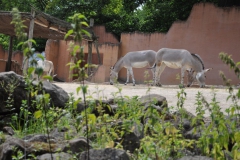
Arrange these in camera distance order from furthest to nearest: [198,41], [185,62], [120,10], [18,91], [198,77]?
1. [120,10]
2. [198,41]
3. [185,62]
4. [198,77]
5. [18,91]

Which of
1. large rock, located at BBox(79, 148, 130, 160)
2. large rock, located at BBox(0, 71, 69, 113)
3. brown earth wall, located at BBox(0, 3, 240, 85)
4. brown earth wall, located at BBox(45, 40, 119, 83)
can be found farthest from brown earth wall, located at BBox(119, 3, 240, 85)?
large rock, located at BBox(79, 148, 130, 160)

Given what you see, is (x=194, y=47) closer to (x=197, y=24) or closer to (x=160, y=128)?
(x=197, y=24)

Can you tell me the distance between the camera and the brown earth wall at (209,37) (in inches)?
687

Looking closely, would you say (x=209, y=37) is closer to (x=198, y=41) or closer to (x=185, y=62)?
(x=198, y=41)

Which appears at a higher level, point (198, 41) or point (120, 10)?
point (120, 10)

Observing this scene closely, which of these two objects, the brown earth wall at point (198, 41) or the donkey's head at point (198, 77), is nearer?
the donkey's head at point (198, 77)

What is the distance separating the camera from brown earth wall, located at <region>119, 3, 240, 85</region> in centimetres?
1744

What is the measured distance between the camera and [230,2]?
65.4 feet

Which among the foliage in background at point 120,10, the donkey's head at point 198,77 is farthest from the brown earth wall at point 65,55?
the donkey's head at point 198,77

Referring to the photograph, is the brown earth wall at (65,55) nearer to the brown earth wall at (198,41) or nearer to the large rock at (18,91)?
the brown earth wall at (198,41)

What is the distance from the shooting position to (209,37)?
59.4 ft

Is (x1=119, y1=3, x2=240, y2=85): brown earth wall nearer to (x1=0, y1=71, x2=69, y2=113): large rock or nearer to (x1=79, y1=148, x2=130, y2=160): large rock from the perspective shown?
(x1=0, y1=71, x2=69, y2=113): large rock

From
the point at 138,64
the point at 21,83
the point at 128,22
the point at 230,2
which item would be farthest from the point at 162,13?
the point at 21,83

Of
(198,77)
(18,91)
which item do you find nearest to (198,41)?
(198,77)
